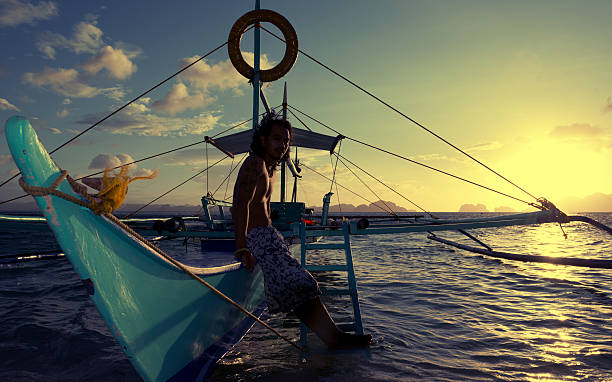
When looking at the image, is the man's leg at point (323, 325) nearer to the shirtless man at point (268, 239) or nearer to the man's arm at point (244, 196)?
the shirtless man at point (268, 239)

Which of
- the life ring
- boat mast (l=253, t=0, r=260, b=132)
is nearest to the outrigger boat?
boat mast (l=253, t=0, r=260, b=132)

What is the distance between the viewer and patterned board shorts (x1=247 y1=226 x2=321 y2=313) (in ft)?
10.2

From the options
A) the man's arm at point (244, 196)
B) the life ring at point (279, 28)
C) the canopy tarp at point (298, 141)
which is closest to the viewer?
the man's arm at point (244, 196)

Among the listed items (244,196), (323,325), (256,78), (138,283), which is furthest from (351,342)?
(256,78)

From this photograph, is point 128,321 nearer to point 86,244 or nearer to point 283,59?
point 86,244

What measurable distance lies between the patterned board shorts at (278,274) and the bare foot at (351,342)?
1097 mm

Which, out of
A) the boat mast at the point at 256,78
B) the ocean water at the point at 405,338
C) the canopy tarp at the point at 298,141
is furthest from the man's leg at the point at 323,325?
the canopy tarp at the point at 298,141

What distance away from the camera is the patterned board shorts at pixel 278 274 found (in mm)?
3107

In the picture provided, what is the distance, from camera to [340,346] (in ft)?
12.9

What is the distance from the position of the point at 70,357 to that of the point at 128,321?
3039mm

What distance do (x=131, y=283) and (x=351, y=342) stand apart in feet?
9.69

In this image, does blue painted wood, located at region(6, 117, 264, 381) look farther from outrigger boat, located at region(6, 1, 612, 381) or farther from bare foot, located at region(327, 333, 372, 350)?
bare foot, located at region(327, 333, 372, 350)

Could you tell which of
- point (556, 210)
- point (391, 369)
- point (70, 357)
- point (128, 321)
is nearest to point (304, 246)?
point (391, 369)

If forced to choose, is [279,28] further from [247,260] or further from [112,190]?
[112,190]
